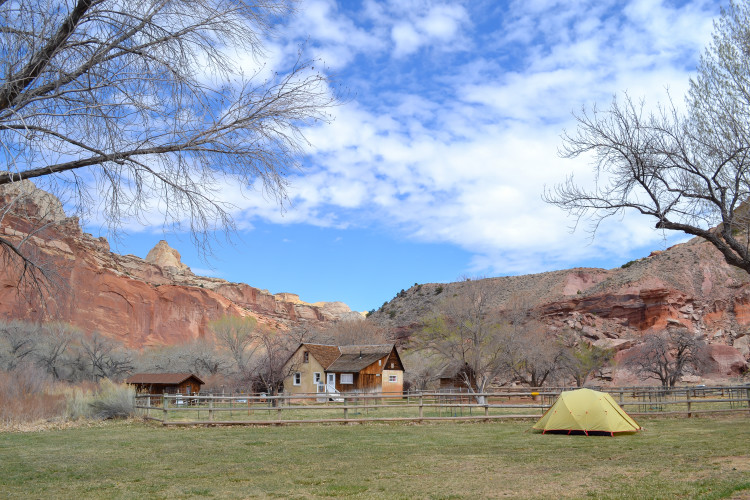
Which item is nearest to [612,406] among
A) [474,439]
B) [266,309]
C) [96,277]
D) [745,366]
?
[474,439]

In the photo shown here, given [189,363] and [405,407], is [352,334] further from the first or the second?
[405,407]

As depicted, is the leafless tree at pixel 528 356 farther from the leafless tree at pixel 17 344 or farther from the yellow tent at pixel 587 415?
the leafless tree at pixel 17 344

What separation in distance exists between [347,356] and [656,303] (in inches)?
1681

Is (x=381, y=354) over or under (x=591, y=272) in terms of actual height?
under

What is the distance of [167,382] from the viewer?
3909 cm

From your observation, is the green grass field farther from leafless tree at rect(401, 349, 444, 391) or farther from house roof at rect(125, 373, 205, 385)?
leafless tree at rect(401, 349, 444, 391)

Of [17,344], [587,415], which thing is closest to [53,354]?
[17,344]

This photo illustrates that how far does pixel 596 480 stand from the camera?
30.0 ft

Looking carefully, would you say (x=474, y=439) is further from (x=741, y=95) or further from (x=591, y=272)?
(x=591, y=272)

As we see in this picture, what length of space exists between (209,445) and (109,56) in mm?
11734

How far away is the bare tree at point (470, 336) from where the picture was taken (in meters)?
35.8

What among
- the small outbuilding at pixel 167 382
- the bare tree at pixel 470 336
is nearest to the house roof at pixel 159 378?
the small outbuilding at pixel 167 382

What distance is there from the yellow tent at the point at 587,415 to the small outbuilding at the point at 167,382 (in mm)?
29048

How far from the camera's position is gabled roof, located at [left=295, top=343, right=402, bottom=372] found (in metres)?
49.1
